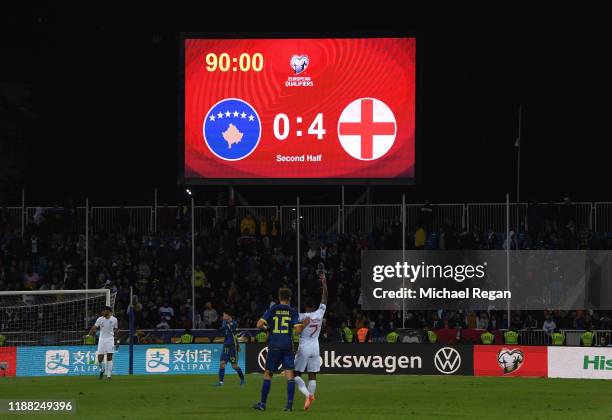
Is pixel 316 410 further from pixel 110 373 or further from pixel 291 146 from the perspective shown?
pixel 291 146

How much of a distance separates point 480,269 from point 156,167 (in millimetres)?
19816

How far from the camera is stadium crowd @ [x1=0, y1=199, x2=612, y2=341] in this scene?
4191 centimetres

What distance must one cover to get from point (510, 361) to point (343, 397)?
9.89 m

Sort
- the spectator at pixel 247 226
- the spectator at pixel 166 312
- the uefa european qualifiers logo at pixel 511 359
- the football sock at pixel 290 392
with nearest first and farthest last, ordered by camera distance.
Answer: the football sock at pixel 290 392 → the uefa european qualifiers logo at pixel 511 359 → the spectator at pixel 166 312 → the spectator at pixel 247 226

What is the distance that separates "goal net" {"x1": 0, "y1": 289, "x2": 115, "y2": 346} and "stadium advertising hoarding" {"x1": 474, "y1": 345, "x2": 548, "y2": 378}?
32.3 ft

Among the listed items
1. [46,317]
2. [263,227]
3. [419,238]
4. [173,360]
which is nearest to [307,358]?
[173,360]

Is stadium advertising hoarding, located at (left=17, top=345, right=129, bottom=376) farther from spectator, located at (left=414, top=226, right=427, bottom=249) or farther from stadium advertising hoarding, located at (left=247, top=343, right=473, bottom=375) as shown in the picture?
spectator, located at (left=414, top=226, right=427, bottom=249)

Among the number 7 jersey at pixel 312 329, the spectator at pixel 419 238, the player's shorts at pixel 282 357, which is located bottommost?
the player's shorts at pixel 282 357

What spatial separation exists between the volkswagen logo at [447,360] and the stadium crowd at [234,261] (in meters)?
2.31

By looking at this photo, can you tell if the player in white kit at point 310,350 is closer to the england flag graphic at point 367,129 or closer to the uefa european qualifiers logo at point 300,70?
the england flag graphic at point 367,129

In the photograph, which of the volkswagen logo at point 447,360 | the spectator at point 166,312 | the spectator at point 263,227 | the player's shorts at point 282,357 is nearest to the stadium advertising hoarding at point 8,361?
the spectator at point 166,312

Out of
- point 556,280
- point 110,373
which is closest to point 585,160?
point 556,280

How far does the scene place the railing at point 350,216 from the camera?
4338 centimetres

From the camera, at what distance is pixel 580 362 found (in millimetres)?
37000
